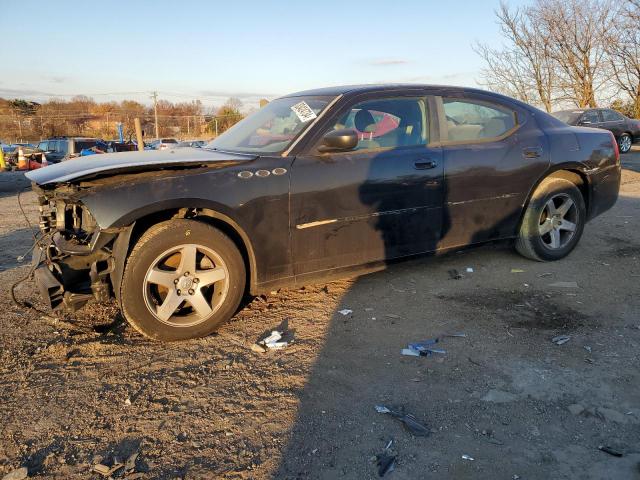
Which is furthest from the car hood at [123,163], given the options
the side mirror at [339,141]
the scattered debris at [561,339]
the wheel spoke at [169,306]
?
the scattered debris at [561,339]

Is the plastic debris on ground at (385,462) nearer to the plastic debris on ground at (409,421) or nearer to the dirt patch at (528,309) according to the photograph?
the plastic debris on ground at (409,421)

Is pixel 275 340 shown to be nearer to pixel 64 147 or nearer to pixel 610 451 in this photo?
pixel 610 451

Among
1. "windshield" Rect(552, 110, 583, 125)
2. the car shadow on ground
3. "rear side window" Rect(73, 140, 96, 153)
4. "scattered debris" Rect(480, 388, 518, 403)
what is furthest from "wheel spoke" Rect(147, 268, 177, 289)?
"rear side window" Rect(73, 140, 96, 153)

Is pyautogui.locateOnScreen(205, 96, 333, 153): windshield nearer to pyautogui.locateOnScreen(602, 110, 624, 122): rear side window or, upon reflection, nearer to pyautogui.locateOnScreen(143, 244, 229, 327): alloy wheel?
pyautogui.locateOnScreen(143, 244, 229, 327): alloy wheel

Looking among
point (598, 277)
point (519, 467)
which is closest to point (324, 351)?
point (519, 467)

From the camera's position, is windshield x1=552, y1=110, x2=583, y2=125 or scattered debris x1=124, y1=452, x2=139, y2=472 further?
windshield x1=552, y1=110, x2=583, y2=125

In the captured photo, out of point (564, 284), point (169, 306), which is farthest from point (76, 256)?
point (564, 284)

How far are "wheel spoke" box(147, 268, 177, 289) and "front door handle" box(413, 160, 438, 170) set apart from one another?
2.06m

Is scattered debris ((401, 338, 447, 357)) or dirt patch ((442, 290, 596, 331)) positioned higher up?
dirt patch ((442, 290, 596, 331))

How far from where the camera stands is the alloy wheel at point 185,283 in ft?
10.3

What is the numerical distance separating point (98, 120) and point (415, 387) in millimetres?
48980

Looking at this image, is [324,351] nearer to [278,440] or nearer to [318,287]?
[278,440]

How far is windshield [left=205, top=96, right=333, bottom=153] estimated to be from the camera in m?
3.73

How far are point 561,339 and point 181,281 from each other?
257 cm
